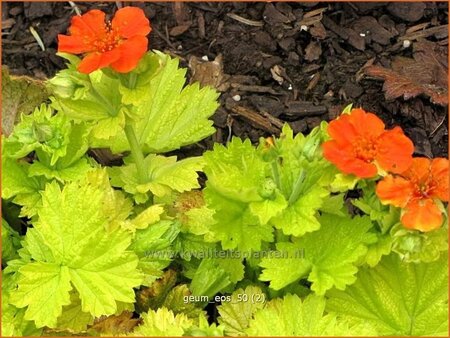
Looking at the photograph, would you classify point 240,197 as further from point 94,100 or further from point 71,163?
point 71,163

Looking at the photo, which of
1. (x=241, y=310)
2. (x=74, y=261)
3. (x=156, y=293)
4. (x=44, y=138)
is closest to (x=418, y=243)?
(x=241, y=310)

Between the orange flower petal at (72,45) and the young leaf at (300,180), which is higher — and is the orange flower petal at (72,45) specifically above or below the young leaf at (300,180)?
above

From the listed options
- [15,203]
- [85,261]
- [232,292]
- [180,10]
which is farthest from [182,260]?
[180,10]

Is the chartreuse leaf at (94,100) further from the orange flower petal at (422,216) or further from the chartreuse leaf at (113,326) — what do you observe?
the orange flower petal at (422,216)

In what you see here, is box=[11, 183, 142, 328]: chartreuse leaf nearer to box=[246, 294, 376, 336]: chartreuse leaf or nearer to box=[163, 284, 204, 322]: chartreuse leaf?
box=[163, 284, 204, 322]: chartreuse leaf

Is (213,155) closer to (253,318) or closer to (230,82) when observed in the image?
(253,318)

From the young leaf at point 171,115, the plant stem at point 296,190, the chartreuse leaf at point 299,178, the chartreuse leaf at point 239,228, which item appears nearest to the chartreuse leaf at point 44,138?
the young leaf at point 171,115
